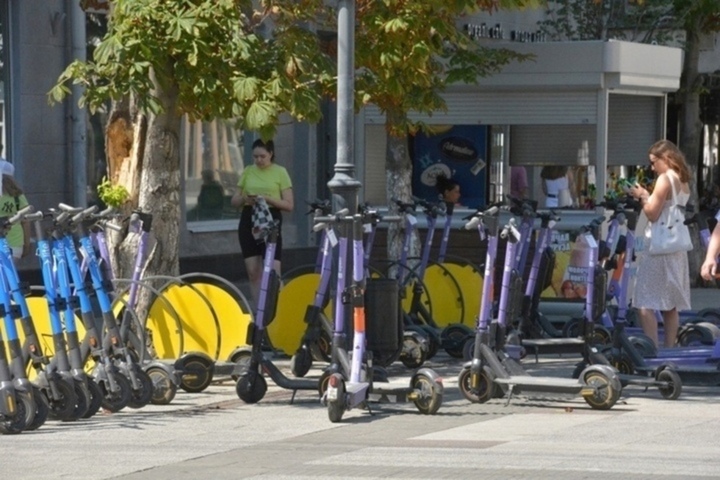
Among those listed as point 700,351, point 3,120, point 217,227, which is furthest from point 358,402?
point 217,227

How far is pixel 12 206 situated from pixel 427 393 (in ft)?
13.0

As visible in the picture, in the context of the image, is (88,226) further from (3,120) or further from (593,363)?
(3,120)

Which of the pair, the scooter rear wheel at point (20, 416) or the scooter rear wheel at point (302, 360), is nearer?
the scooter rear wheel at point (20, 416)

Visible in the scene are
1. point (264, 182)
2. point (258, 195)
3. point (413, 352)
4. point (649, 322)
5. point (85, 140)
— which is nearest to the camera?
point (649, 322)

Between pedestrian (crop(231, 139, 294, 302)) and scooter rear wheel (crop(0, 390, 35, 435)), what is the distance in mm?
5234

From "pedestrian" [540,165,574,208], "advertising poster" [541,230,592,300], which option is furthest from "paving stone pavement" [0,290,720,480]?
"pedestrian" [540,165,574,208]

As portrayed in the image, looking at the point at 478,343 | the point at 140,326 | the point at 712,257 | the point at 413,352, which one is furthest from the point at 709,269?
the point at 140,326

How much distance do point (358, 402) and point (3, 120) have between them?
27.9 feet

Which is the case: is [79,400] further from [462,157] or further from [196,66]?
[462,157]

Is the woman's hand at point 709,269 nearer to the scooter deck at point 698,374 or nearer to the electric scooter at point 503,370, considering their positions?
the scooter deck at point 698,374

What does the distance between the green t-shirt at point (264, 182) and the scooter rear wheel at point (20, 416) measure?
5.48 metres

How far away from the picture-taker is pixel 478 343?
11.8 metres

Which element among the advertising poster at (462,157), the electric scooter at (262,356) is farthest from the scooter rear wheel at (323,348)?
the advertising poster at (462,157)

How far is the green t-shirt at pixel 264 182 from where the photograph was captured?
15.8m
